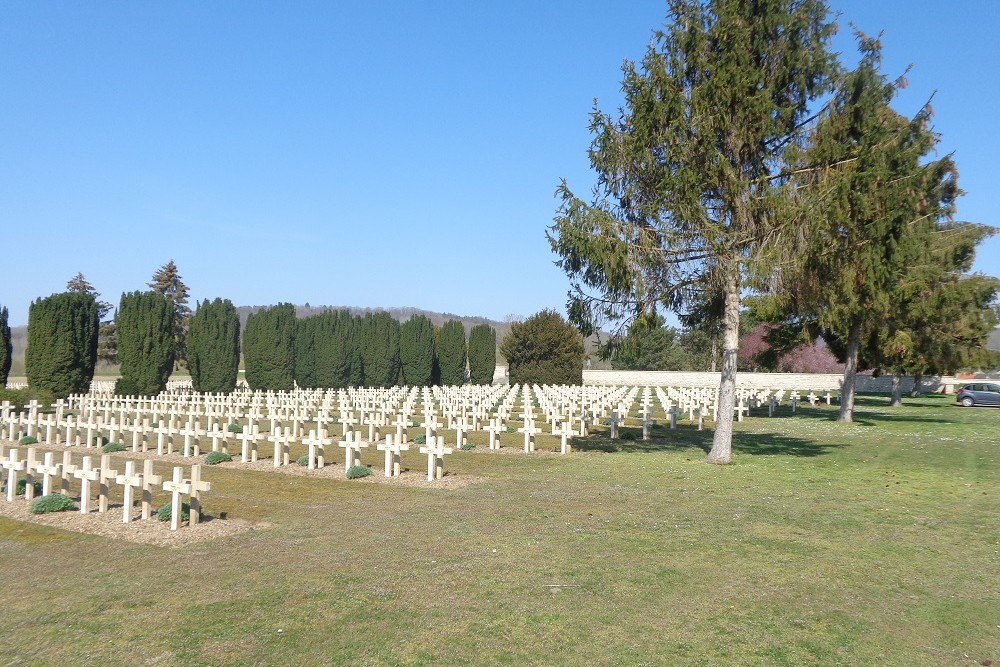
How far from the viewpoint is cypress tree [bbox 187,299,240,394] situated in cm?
4216

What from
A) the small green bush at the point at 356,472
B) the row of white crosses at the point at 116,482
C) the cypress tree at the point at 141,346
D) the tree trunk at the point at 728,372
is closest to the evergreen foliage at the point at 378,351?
the cypress tree at the point at 141,346

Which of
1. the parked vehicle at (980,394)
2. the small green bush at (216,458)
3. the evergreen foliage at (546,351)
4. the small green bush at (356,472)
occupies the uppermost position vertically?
the evergreen foliage at (546,351)

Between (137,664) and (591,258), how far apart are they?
39.5 ft

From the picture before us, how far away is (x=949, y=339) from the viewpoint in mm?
30969

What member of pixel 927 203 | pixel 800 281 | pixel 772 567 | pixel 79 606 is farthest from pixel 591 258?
pixel 927 203

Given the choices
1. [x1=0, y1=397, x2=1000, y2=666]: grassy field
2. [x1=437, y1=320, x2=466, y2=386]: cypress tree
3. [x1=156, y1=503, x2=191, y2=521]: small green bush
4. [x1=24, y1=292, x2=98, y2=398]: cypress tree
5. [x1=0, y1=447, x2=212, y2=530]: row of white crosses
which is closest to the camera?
[x1=0, y1=397, x2=1000, y2=666]: grassy field

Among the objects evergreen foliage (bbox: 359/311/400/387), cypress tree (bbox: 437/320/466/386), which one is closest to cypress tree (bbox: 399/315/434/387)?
evergreen foliage (bbox: 359/311/400/387)

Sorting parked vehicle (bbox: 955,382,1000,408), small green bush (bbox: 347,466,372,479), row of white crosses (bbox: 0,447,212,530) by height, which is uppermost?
parked vehicle (bbox: 955,382,1000,408)

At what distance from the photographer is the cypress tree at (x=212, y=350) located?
4216cm

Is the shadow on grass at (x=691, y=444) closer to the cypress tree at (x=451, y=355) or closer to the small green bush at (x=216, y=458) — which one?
the small green bush at (x=216, y=458)

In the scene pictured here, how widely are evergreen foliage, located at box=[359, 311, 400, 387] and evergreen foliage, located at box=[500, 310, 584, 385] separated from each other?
870 centimetres

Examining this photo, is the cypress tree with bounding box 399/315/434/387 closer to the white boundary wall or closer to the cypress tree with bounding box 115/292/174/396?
the white boundary wall

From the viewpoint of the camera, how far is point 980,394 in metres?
42.3

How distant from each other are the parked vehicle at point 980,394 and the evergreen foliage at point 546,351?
2321 cm
